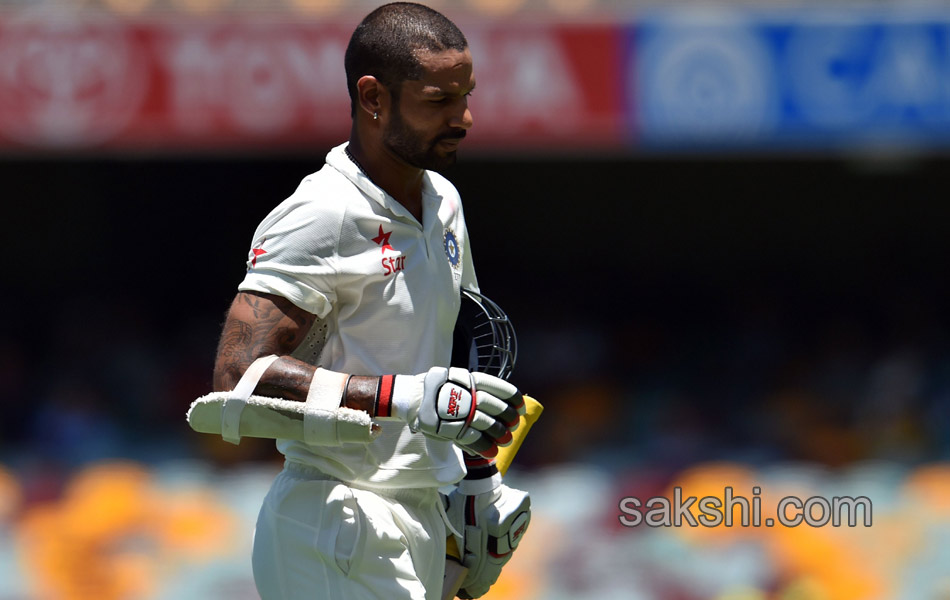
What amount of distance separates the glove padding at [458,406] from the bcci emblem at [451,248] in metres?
0.35

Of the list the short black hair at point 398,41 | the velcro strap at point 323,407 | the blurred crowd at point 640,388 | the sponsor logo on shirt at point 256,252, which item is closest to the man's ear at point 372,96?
the short black hair at point 398,41

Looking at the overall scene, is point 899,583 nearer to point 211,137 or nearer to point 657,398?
point 657,398

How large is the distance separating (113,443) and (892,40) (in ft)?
16.8

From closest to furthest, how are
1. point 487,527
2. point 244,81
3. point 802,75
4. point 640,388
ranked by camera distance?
1. point 487,527
2. point 802,75
3. point 244,81
4. point 640,388

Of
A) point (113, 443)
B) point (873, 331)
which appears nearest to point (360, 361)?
point (113, 443)

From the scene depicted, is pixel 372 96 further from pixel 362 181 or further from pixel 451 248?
pixel 451 248

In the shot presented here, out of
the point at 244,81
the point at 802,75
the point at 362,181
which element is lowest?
the point at 362,181

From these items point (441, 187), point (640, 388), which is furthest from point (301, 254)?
point (640, 388)

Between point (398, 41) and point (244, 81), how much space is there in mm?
5753

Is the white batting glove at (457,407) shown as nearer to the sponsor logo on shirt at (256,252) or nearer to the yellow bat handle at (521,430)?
the sponsor logo on shirt at (256,252)

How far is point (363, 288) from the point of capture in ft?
7.00

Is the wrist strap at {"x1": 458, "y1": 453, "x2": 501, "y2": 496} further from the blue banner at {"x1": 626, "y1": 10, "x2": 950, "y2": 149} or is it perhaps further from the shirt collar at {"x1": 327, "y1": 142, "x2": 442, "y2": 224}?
the blue banner at {"x1": 626, "y1": 10, "x2": 950, "y2": 149}

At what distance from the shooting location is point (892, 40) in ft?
24.4

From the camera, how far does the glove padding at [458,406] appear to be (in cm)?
198
